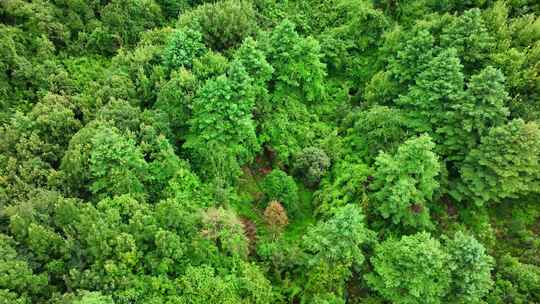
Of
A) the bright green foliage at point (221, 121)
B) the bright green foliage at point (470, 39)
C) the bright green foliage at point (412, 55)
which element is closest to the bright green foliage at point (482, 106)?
the bright green foliage at point (470, 39)

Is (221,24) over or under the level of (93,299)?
over

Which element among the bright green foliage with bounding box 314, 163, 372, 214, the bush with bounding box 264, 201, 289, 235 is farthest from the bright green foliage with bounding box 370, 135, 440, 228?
the bush with bounding box 264, 201, 289, 235

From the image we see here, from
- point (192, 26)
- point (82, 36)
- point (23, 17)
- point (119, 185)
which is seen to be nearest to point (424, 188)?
point (119, 185)

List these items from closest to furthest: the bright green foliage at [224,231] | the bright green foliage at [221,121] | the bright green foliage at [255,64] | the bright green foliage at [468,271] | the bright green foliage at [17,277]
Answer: the bright green foliage at [17,277] < the bright green foliage at [468,271] < the bright green foliage at [224,231] < the bright green foliage at [221,121] < the bright green foliage at [255,64]

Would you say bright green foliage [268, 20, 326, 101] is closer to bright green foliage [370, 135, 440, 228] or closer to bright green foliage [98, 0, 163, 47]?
bright green foliage [370, 135, 440, 228]

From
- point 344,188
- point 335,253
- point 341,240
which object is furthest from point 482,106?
point 335,253

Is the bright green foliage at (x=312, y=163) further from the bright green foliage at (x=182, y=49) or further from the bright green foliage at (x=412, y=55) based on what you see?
the bright green foliage at (x=182, y=49)

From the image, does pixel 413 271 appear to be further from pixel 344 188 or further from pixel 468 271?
pixel 344 188
